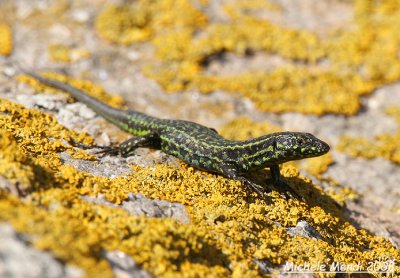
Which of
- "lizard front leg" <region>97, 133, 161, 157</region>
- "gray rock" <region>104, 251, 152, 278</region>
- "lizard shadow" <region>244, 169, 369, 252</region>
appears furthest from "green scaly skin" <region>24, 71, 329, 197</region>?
"gray rock" <region>104, 251, 152, 278</region>

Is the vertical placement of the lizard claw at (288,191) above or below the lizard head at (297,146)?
below

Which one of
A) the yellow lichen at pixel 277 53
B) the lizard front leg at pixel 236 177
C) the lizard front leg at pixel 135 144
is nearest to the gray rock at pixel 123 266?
the lizard front leg at pixel 236 177

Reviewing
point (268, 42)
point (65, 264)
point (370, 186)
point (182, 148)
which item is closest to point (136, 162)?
point (182, 148)

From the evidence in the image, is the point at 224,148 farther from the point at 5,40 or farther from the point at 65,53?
the point at 5,40

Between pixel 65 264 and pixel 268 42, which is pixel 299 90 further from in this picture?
pixel 65 264

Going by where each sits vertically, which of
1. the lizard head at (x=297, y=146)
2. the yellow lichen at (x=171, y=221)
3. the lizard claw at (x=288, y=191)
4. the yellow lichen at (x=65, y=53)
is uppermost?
the yellow lichen at (x=65, y=53)

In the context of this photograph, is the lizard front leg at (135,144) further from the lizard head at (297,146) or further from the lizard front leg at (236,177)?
the lizard head at (297,146)
